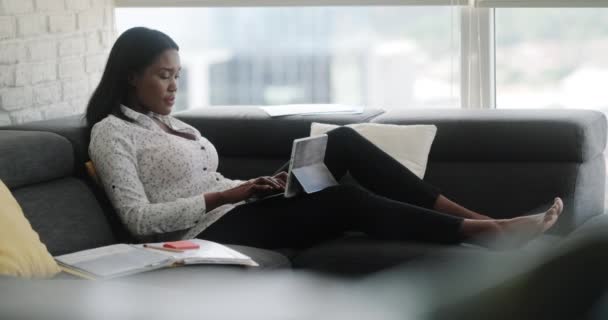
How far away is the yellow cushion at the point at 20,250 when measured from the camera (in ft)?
6.24

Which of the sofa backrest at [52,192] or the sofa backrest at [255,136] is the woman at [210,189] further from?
the sofa backrest at [255,136]

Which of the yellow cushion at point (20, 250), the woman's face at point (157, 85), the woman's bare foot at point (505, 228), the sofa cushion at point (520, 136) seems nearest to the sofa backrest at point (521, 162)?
the sofa cushion at point (520, 136)

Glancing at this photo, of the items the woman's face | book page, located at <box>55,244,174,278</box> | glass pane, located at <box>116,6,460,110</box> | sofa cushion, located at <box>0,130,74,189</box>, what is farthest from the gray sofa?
glass pane, located at <box>116,6,460,110</box>

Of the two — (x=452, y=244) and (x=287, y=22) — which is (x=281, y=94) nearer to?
(x=287, y=22)

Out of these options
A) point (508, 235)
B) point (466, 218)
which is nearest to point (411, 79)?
point (466, 218)

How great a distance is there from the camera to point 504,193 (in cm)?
297

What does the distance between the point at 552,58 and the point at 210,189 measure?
1697mm

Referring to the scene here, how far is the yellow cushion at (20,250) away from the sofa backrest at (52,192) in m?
0.35

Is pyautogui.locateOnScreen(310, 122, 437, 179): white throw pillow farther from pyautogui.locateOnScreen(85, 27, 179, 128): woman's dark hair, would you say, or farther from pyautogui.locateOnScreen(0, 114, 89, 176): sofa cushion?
pyautogui.locateOnScreen(0, 114, 89, 176): sofa cushion

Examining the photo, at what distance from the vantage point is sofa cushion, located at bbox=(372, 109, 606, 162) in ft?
9.66

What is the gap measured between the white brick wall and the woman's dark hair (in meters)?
0.48

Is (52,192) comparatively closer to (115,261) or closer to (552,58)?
(115,261)

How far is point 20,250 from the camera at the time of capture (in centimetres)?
196

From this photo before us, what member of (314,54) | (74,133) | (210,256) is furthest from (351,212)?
(314,54)
